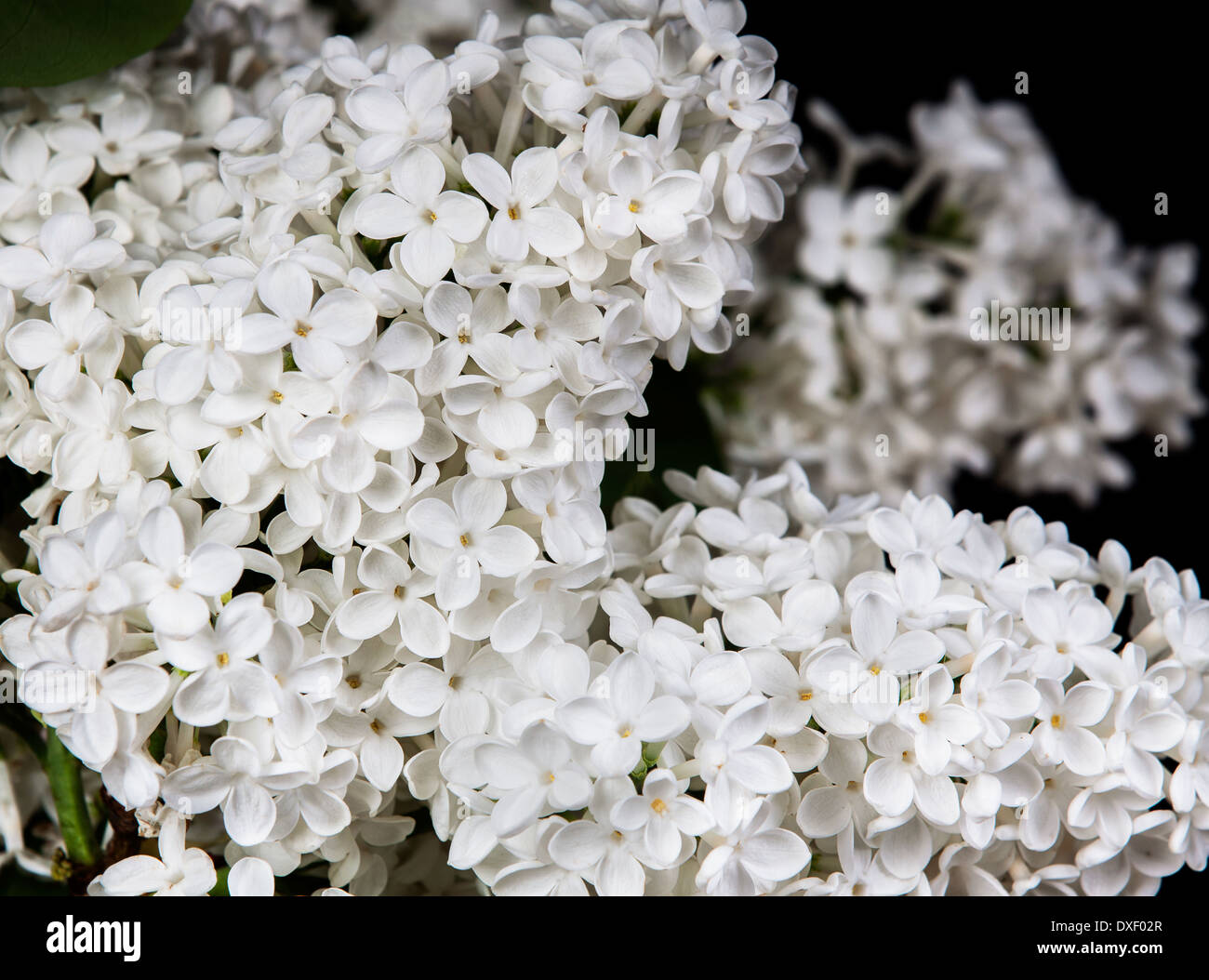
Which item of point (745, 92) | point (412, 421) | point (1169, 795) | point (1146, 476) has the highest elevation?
point (745, 92)

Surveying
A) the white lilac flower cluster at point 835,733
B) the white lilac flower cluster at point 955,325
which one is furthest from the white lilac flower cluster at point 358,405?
the white lilac flower cluster at point 955,325

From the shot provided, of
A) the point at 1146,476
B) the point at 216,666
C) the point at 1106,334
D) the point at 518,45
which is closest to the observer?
the point at 216,666

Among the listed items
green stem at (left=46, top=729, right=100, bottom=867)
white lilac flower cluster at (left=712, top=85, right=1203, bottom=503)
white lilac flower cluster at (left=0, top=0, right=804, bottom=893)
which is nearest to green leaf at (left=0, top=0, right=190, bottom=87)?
white lilac flower cluster at (left=0, top=0, right=804, bottom=893)

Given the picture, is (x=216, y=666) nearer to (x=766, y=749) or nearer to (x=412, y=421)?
(x=412, y=421)

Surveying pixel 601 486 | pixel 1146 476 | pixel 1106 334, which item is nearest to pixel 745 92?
pixel 601 486

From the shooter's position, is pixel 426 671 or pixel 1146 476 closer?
pixel 426 671

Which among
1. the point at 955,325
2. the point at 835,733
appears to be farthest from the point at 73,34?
the point at 955,325
